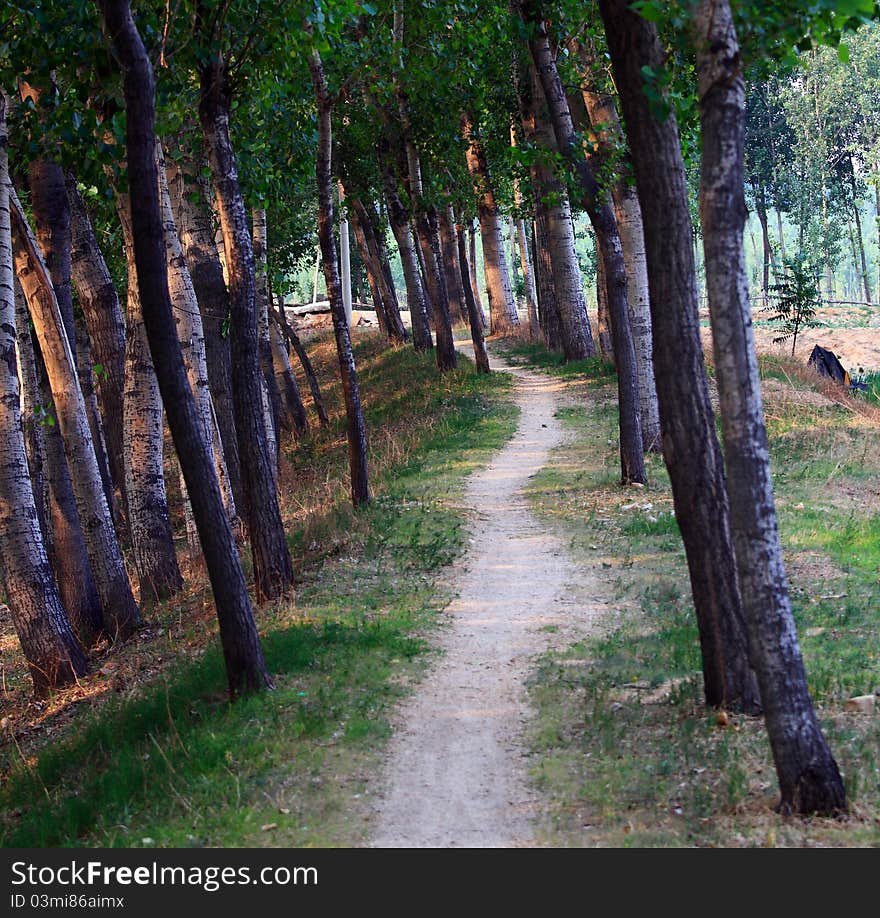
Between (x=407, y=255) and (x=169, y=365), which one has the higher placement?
(x=407, y=255)

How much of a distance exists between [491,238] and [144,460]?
61.8 ft

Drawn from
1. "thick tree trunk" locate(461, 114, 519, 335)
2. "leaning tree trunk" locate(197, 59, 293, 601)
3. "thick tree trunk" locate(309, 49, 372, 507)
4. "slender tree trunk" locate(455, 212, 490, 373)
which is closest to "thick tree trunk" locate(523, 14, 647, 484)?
"thick tree trunk" locate(309, 49, 372, 507)

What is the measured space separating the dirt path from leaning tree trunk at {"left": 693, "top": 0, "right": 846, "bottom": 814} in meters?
1.56

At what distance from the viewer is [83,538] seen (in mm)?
13164

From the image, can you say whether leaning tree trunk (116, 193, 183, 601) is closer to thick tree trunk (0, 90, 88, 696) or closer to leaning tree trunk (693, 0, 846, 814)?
thick tree trunk (0, 90, 88, 696)

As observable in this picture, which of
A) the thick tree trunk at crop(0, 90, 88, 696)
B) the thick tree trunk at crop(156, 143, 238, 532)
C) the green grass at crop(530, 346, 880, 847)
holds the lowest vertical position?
the green grass at crop(530, 346, 880, 847)

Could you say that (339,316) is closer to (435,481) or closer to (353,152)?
(435,481)

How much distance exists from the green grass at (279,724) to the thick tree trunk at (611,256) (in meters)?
2.56

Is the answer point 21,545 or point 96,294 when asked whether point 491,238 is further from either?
point 21,545

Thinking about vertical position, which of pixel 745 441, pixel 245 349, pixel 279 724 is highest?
pixel 245 349

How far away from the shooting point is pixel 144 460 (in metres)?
13.5

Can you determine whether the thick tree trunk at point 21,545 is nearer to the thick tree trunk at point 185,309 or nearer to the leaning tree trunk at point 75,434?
the leaning tree trunk at point 75,434

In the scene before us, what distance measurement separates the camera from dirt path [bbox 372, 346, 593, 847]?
6145 mm

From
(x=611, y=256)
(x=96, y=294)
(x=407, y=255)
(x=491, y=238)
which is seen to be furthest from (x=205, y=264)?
(x=491, y=238)
